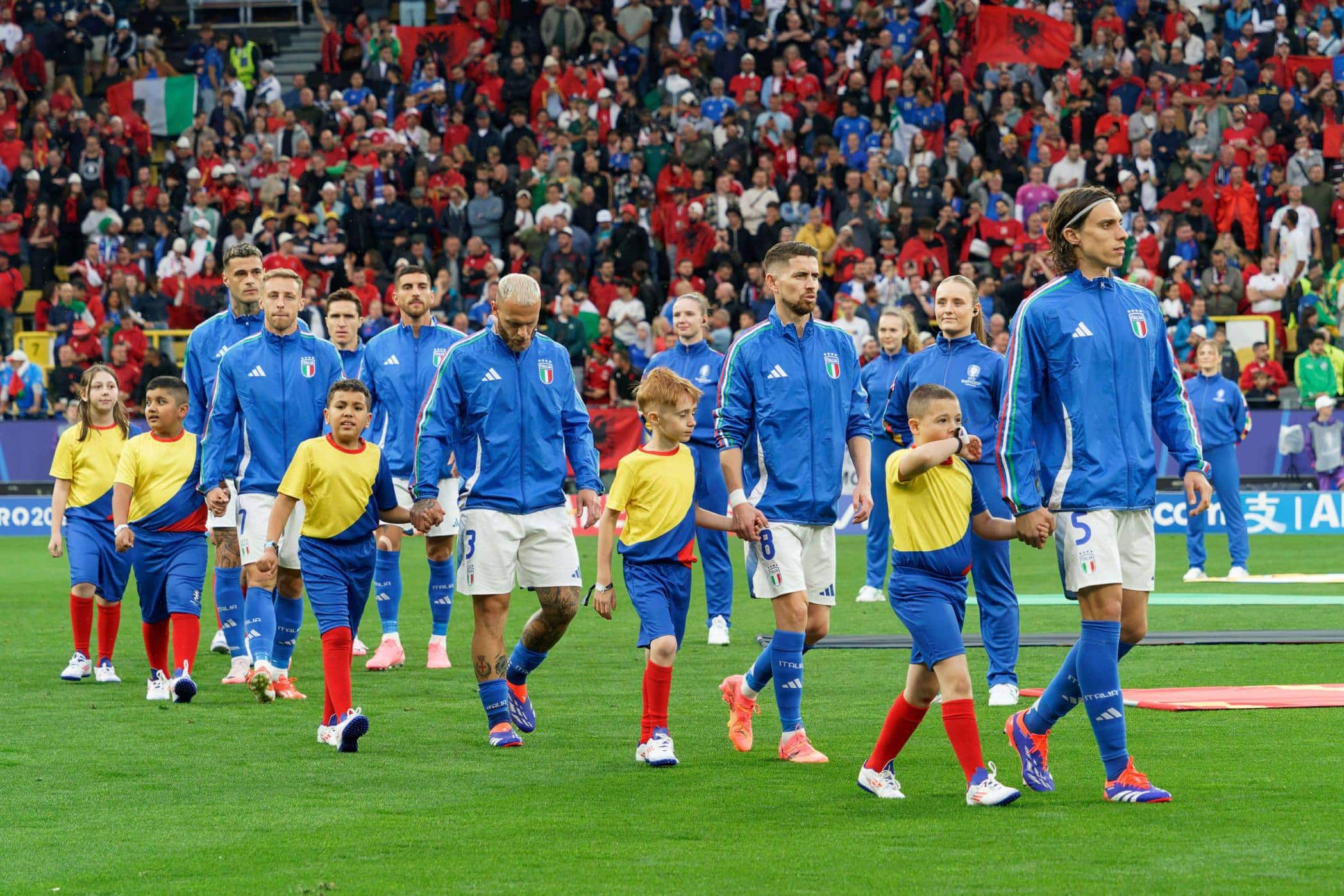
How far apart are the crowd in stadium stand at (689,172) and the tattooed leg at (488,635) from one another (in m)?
13.5

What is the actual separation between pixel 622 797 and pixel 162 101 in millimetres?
28143

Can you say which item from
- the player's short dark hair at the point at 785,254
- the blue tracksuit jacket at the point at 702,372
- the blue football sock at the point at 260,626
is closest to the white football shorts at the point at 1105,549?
the player's short dark hair at the point at 785,254

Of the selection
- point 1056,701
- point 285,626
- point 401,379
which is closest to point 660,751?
point 1056,701

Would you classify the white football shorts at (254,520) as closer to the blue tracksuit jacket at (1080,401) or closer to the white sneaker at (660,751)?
the white sneaker at (660,751)

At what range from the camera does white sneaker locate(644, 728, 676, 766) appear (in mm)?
7957

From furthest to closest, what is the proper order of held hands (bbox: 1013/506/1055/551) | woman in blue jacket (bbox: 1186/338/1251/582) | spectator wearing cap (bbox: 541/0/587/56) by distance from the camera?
spectator wearing cap (bbox: 541/0/587/56), woman in blue jacket (bbox: 1186/338/1251/582), held hands (bbox: 1013/506/1055/551)

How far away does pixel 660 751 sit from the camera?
7.96 m

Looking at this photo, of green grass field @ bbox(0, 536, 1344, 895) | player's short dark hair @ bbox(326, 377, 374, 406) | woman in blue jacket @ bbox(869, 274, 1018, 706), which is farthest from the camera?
woman in blue jacket @ bbox(869, 274, 1018, 706)

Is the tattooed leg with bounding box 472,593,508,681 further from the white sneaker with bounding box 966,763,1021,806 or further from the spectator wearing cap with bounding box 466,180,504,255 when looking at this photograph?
the spectator wearing cap with bounding box 466,180,504,255

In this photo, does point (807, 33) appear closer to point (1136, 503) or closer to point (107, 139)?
point (107, 139)

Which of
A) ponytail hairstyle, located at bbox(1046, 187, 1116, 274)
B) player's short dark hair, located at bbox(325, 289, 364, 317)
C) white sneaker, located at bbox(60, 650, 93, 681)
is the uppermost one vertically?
ponytail hairstyle, located at bbox(1046, 187, 1116, 274)

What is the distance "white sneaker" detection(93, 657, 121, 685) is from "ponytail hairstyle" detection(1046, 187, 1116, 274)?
6.82m

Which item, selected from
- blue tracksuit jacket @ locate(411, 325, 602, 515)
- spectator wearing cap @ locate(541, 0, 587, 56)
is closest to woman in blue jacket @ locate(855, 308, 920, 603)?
blue tracksuit jacket @ locate(411, 325, 602, 515)

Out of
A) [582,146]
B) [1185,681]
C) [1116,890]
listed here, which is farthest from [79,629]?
[582,146]
